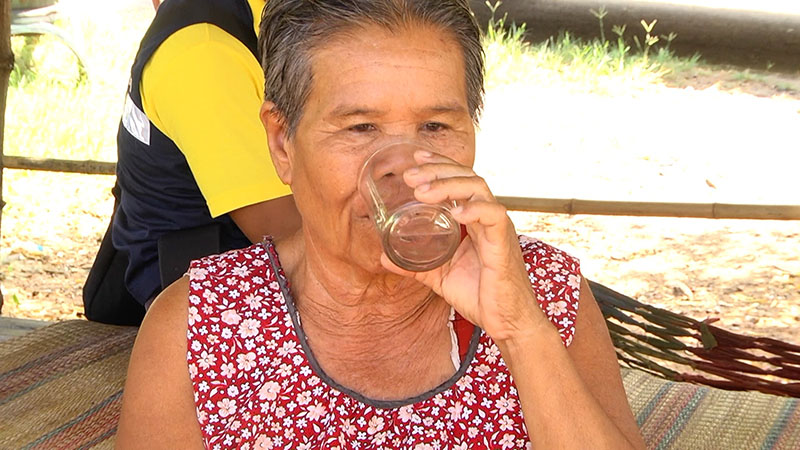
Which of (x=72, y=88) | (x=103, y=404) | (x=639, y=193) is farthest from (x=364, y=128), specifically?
(x=72, y=88)

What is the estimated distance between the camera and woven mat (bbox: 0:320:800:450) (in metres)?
2.54

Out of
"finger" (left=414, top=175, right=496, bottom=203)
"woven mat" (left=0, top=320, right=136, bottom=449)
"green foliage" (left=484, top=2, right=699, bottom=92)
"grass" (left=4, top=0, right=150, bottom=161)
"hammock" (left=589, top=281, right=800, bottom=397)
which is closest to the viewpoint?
"finger" (left=414, top=175, right=496, bottom=203)

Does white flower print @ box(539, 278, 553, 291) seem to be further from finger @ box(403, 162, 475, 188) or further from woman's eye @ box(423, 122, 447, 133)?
finger @ box(403, 162, 475, 188)

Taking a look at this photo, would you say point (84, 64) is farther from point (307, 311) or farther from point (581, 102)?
point (307, 311)

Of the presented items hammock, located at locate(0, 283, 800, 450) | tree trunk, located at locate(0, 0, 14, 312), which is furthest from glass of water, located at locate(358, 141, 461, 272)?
tree trunk, located at locate(0, 0, 14, 312)

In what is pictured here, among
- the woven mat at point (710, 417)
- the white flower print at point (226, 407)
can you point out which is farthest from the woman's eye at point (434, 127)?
the woven mat at point (710, 417)

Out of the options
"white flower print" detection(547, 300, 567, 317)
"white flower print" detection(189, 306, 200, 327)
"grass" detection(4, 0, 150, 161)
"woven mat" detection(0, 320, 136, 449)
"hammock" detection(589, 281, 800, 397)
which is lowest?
"grass" detection(4, 0, 150, 161)

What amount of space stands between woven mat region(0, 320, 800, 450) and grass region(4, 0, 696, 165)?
12.4 ft

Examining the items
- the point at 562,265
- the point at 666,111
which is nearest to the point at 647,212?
the point at 562,265

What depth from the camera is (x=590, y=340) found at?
1.94 m

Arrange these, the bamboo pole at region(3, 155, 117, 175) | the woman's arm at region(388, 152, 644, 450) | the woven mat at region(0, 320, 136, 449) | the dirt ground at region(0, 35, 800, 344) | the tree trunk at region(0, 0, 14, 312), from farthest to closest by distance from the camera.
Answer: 1. the dirt ground at region(0, 35, 800, 344)
2. the bamboo pole at region(3, 155, 117, 175)
3. the tree trunk at region(0, 0, 14, 312)
4. the woven mat at region(0, 320, 136, 449)
5. the woman's arm at region(388, 152, 644, 450)

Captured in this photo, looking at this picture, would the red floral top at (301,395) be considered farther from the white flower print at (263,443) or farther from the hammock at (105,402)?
the hammock at (105,402)

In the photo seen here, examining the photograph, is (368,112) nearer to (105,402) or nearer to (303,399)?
(303,399)

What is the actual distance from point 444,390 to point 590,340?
0.94 ft
